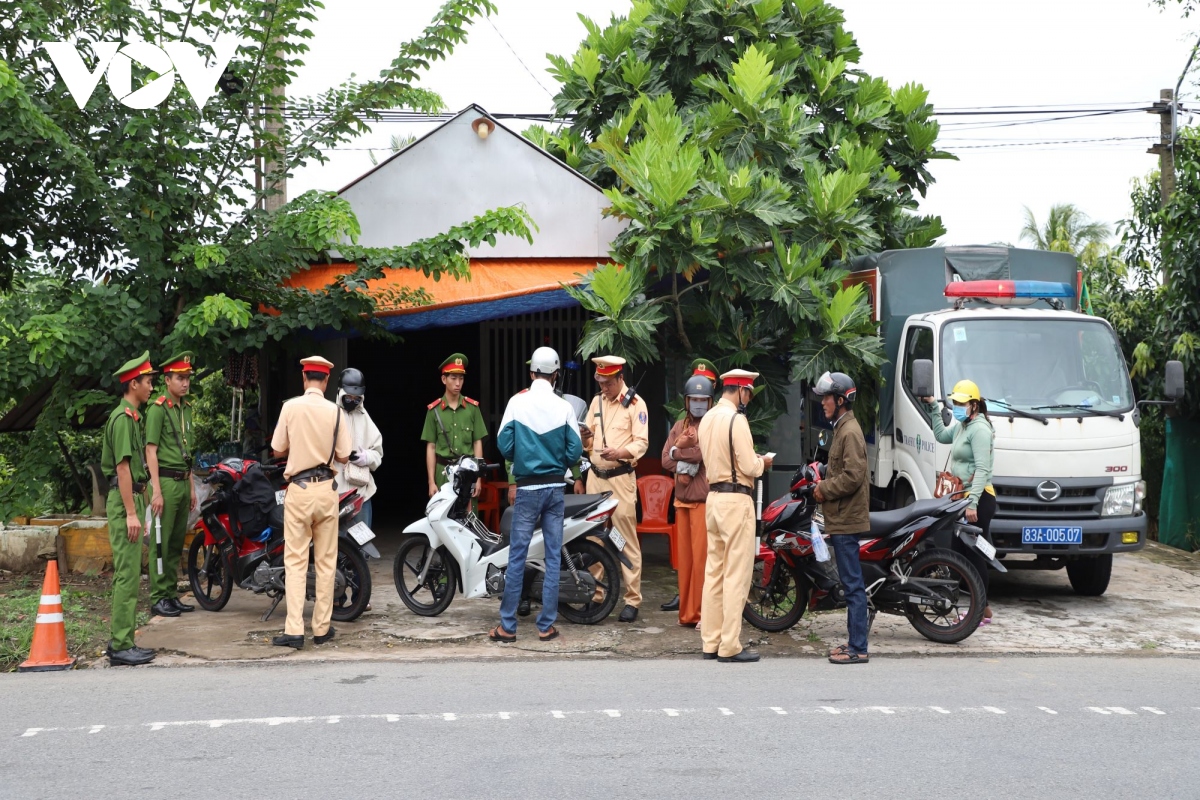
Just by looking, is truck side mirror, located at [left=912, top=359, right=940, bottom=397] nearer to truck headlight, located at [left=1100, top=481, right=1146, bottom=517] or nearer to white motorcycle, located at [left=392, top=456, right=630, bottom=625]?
truck headlight, located at [left=1100, top=481, right=1146, bottom=517]

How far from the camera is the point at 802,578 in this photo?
793cm

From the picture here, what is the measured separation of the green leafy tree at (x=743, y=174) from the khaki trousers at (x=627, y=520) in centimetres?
163

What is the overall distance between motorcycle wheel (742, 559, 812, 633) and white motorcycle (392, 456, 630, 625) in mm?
992

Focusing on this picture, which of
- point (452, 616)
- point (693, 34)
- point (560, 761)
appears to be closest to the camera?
point (560, 761)

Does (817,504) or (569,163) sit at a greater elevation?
(569,163)

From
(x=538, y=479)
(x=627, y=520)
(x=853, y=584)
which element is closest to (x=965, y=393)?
(x=853, y=584)

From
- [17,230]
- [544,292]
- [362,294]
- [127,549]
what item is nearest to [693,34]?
[544,292]

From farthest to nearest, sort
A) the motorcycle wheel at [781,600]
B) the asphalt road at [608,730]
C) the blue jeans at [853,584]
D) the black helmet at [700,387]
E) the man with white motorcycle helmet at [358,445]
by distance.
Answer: the man with white motorcycle helmet at [358,445], the motorcycle wheel at [781,600], the black helmet at [700,387], the blue jeans at [853,584], the asphalt road at [608,730]

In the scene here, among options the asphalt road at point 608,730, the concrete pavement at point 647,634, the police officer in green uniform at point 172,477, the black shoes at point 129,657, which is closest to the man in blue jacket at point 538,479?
the concrete pavement at point 647,634

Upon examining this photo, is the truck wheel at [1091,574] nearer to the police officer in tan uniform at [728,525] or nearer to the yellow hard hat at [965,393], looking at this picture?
the yellow hard hat at [965,393]

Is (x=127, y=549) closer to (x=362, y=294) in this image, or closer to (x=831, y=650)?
(x=362, y=294)

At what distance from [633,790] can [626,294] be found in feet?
19.0

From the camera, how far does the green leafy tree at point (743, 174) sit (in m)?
9.91

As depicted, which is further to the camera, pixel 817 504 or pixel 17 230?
pixel 17 230
